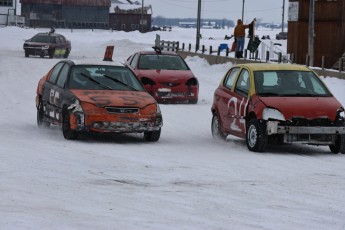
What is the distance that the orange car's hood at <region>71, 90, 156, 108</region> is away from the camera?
1487cm

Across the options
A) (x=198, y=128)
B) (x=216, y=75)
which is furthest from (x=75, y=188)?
(x=216, y=75)

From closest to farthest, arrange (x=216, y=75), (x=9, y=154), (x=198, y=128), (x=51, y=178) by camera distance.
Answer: (x=51, y=178) < (x=9, y=154) < (x=198, y=128) < (x=216, y=75)

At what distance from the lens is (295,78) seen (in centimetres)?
1523

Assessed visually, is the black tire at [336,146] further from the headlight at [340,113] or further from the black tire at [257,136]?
the black tire at [257,136]

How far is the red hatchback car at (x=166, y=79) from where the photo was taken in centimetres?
2372

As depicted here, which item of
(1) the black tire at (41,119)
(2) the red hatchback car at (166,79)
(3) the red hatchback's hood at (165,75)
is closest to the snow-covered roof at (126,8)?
(2) the red hatchback car at (166,79)

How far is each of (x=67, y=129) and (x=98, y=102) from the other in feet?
2.41

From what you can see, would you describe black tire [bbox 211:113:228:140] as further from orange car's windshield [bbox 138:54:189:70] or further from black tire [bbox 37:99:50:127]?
orange car's windshield [bbox 138:54:189:70]

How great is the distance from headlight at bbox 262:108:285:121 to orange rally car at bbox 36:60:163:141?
1989 millimetres

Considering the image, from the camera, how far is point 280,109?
46.1 ft

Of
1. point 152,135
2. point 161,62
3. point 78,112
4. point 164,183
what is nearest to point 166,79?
point 161,62

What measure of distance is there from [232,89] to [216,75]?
22344mm

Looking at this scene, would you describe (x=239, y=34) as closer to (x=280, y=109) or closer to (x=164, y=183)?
(x=280, y=109)

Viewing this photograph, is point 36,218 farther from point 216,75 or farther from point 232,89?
point 216,75
